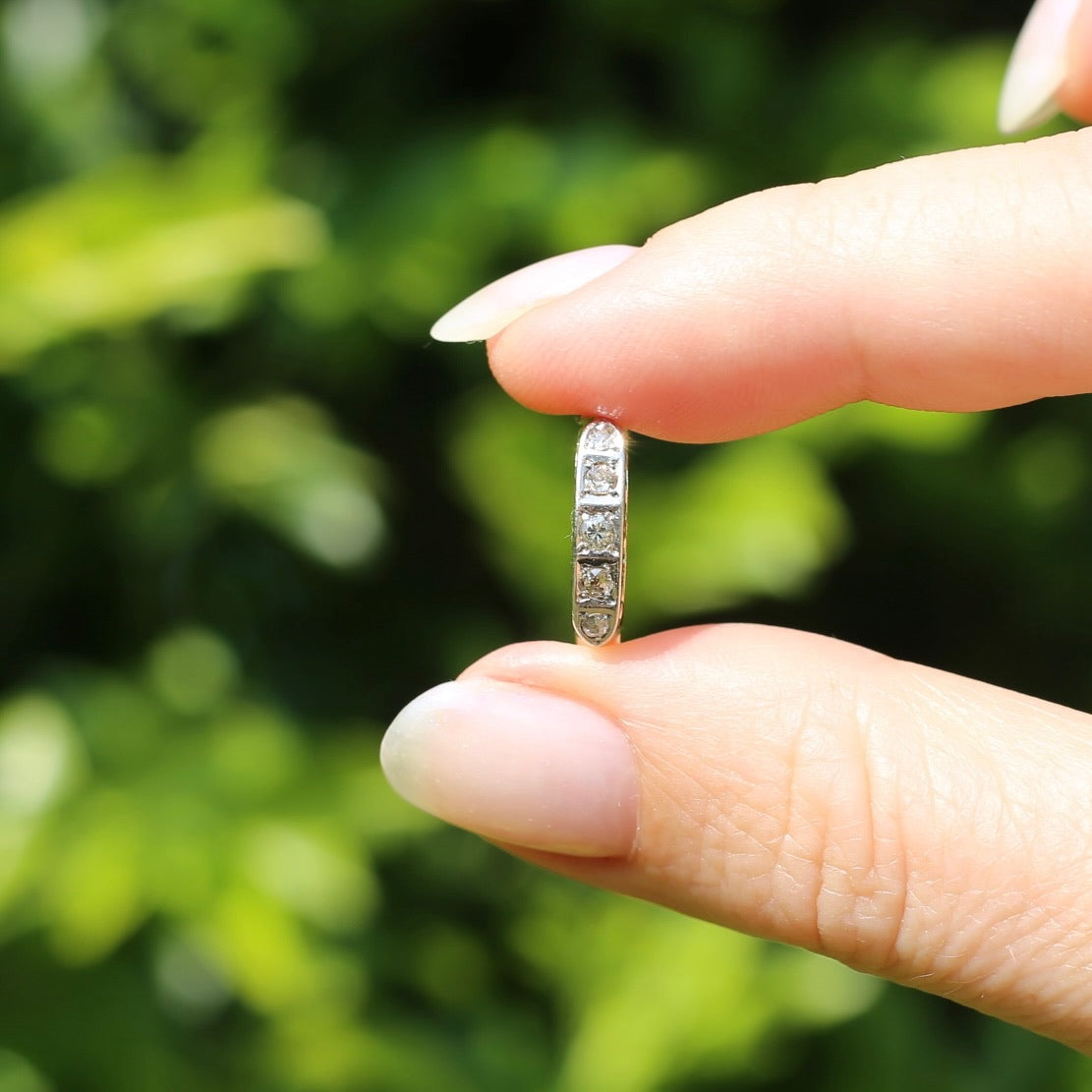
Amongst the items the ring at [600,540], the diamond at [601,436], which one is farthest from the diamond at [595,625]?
the diamond at [601,436]

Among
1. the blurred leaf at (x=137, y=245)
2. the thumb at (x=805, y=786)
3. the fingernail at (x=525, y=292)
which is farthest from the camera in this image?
the blurred leaf at (x=137, y=245)

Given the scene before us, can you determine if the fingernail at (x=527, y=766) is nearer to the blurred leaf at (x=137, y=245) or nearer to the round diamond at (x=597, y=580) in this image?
the round diamond at (x=597, y=580)

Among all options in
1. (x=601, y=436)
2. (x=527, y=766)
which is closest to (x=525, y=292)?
(x=601, y=436)

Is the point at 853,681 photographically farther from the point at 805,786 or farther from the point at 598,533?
the point at 598,533

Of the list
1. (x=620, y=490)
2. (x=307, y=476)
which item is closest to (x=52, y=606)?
(x=307, y=476)

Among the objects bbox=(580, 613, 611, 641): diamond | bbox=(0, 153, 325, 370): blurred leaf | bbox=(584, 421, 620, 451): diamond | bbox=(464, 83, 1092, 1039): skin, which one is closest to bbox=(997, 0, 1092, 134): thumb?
bbox=(464, 83, 1092, 1039): skin

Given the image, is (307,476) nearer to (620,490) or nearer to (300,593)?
(300,593)

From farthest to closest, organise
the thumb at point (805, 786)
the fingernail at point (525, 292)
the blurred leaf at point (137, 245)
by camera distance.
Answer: the blurred leaf at point (137, 245), the fingernail at point (525, 292), the thumb at point (805, 786)
